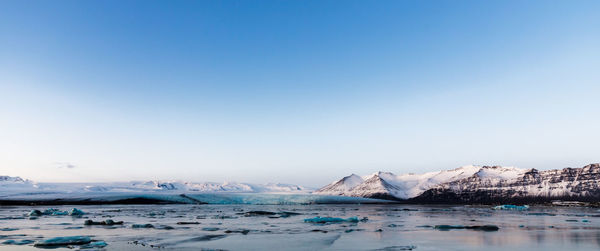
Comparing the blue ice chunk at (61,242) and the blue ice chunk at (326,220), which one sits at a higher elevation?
the blue ice chunk at (61,242)

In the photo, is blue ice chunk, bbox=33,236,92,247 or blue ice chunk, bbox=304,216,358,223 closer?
blue ice chunk, bbox=33,236,92,247

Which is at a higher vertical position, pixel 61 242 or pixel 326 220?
pixel 61 242

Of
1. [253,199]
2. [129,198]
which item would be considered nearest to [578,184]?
[253,199]

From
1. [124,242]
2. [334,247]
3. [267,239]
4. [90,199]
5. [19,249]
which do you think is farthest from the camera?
[90,199]

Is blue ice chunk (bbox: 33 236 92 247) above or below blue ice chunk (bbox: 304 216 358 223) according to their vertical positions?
above

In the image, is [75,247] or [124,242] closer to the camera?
[75,247]

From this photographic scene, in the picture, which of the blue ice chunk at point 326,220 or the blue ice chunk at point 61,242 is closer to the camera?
the blue ice chunk at point 61,242

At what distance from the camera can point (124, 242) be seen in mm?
13055

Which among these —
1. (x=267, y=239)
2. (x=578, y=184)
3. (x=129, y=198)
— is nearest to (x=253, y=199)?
(x=129, y=198)

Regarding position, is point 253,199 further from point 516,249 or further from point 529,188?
point 529,188

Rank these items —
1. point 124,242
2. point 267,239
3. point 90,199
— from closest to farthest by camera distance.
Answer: point 124,242 → point 267,239 → point 90,199

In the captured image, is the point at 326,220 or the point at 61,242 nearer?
the point at 61,242

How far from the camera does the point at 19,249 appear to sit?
11125mm

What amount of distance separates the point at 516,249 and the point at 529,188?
222306 millimetres
